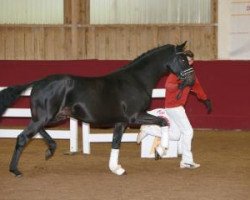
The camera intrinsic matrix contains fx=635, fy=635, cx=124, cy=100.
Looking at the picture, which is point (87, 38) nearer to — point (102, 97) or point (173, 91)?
point (173, 91)

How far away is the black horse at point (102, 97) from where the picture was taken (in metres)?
8.83

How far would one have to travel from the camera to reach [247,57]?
16.0 m

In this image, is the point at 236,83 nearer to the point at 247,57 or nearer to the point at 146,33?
the point at 247,57

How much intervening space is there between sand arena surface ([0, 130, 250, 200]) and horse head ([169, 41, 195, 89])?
1374 mm

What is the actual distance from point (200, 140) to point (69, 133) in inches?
119

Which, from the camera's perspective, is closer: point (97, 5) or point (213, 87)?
point (213, 87)

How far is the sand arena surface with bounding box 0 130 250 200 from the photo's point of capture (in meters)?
7.65

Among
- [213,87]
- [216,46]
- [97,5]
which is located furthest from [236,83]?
[97,5]

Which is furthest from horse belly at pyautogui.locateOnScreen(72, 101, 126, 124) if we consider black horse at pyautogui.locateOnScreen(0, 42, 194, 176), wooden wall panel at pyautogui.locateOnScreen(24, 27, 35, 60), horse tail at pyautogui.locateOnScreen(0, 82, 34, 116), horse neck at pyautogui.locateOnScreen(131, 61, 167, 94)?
wooden wall panel at pyautogui.locateOnScreen(24, 27, 35, 60)

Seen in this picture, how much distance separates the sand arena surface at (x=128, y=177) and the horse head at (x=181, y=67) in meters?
1.37

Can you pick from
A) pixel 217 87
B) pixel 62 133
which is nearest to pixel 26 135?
pixel 62 133

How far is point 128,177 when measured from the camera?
8852mm

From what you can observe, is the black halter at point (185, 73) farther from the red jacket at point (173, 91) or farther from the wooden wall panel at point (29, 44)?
the wooden wall panel at point (29, 44)

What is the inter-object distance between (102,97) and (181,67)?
120 centimetres
